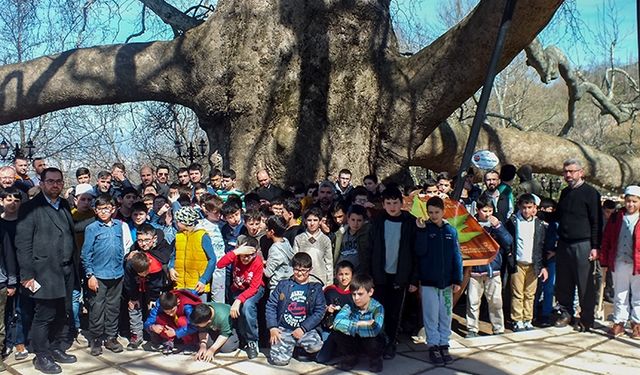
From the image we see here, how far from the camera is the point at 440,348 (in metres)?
5.11

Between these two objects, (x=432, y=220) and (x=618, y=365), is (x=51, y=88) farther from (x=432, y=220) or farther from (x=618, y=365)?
(x=618, y=365)

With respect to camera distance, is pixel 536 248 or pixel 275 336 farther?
pixel 536 248

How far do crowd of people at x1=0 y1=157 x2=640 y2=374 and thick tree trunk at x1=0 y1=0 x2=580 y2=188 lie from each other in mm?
1783

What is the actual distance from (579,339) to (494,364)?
1314 mm

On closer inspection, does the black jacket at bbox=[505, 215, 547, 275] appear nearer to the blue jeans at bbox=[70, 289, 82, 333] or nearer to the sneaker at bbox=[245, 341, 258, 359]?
the sneaker at bbox=[245, 341, 258, 359]

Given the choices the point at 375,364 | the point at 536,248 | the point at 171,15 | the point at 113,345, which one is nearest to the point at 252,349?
the point at 375,364

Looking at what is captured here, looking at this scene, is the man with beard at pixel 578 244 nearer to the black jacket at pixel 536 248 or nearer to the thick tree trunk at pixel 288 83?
the black jacket at pixel 536 248

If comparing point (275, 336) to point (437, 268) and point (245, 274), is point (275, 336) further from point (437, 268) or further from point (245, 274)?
point (437, 268)

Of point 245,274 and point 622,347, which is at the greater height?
point 245,274

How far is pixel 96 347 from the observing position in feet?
17.6

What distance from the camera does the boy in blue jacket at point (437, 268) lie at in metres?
5.20

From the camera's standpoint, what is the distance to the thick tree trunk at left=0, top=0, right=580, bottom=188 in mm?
8172

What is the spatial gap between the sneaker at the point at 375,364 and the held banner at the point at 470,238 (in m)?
1.35

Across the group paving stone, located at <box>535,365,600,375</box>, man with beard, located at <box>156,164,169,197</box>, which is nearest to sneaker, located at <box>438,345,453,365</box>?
paving stone, located at <box>535,365,600,375</box>
